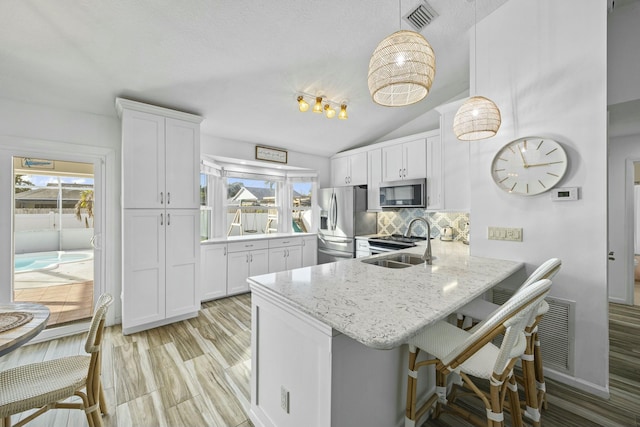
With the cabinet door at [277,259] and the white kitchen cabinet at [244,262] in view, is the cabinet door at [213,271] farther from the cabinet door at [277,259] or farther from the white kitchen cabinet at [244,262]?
the cabinet door at [277,259]

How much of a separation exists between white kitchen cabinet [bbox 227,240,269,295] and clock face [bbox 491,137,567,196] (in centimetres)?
330

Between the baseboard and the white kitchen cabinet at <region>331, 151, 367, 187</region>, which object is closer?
the baseboard

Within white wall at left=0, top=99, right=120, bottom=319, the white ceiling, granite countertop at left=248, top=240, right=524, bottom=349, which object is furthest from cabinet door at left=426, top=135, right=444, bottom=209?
white wall at left=0, top=99, right=120, bottom=319

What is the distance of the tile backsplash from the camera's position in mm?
3672

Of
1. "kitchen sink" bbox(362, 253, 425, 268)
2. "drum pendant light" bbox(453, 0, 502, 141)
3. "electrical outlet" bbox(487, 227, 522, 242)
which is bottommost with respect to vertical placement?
"kitchen sink" bbox(362, 253, 425, 268)

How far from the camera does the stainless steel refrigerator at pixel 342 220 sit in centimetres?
443

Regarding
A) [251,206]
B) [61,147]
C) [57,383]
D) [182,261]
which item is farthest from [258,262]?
[57,383]

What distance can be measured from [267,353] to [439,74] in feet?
12.0

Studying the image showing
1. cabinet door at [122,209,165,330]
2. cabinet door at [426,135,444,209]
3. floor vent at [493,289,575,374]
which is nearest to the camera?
floor vent at [493,289,575,374]

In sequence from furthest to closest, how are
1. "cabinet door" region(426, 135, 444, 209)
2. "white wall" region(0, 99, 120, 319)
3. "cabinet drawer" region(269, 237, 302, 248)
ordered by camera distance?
"cabinet drawer" region(269, 237, 302, 248) → "cabinet door" region(426, 135, 444, 209) → "white wall" region(0, 99, 120, 319)

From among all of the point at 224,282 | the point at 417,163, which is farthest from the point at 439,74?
the point at 224,282

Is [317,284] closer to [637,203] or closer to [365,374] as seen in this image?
[365,374]

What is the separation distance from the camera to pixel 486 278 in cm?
163

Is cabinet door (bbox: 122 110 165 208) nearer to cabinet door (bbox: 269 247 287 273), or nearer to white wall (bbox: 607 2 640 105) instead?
cabinet door (bbox: 269 247 287 273)
